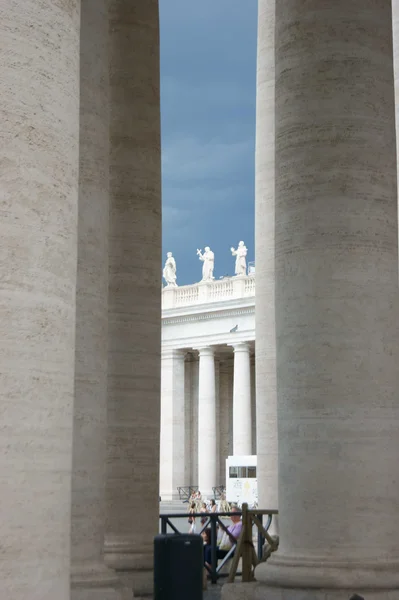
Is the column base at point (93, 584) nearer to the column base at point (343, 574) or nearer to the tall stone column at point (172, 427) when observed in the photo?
the column base at point (343, 574)

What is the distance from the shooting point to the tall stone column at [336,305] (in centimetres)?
3350

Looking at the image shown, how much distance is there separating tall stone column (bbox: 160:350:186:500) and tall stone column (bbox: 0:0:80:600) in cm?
16706

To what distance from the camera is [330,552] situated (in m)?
33.4

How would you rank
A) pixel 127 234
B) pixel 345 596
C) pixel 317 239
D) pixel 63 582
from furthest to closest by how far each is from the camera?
pixel 127 234 < pixel 317 239 < pixel 345 596 < pixel 63 582

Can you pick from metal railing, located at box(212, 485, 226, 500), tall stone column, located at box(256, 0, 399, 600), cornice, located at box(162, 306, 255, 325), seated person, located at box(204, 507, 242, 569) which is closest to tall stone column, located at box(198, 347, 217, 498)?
metal railing, located at box(212, 485, 226, 500)

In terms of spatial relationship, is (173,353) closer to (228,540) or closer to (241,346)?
(241,346)

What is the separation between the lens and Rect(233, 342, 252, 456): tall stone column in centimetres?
16850

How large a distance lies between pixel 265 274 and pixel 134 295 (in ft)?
58.4

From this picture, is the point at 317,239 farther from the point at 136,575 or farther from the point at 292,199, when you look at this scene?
the point at 136,575

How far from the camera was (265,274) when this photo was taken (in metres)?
61.7

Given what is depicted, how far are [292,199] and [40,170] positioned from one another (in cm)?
1855

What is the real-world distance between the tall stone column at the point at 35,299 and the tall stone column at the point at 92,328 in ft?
47.6

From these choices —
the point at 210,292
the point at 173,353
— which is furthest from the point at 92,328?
the point at 173,353

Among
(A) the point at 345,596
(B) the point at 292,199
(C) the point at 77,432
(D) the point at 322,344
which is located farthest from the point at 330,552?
→ (B) the point at 292,199
